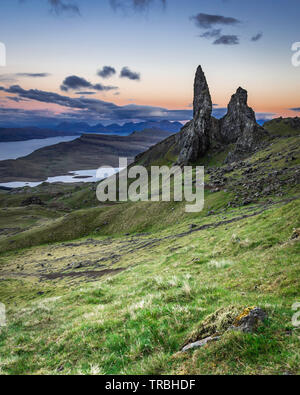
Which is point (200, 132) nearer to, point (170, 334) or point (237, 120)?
point (237, 120)

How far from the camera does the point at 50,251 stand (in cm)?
6644

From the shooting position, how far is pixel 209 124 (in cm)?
14662

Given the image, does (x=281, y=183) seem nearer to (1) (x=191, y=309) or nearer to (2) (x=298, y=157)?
(2) (x=298, y=157)

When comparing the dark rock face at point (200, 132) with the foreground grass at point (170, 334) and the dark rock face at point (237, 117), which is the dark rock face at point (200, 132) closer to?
the dark rock face at point (237, 117)

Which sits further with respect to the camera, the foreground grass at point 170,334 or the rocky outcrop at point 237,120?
the rocky outcrop at point 237,120

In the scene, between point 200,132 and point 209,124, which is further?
point 209,124

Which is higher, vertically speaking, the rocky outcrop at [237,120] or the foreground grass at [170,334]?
the rocky outcrop at [237,120]

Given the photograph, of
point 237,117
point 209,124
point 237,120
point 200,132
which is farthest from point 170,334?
point 237,117

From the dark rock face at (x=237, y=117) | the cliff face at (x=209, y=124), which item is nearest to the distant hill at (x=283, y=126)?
the cliff face at (x=209, y=124)

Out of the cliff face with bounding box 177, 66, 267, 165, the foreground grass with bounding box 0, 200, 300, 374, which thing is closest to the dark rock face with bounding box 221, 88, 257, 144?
the cliff face with bounding box 177, 66, 267, 165

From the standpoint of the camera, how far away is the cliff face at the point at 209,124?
139m

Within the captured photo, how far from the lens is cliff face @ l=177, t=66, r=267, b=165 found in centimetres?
13900
